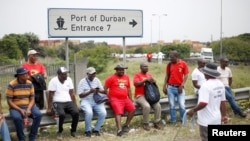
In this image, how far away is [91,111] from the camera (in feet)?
24.7

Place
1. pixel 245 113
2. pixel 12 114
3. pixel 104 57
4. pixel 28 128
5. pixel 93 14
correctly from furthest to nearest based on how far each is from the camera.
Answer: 1. pixel 104 57
2. pixel 245 113
3. pixel 93 14
4. pixel 28 128
5. pixel 12 114

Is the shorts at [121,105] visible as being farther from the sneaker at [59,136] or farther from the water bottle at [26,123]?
the water bottle at [26,123]

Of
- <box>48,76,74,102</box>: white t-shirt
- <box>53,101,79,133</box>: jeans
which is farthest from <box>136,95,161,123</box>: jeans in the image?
<box>48,76,74,102</box>: white t-shirt

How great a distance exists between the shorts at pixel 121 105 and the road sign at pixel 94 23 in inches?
77.6

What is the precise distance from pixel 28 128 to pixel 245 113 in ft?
19.2

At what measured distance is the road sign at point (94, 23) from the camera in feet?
27.6

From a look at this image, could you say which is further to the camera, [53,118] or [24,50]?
[24,50]

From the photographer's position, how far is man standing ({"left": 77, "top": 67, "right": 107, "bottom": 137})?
7467 millimetres

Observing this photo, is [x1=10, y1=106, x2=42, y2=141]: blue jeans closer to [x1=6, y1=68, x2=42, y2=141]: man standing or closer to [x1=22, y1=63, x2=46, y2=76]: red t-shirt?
[x1=6, y1=68, x2=42, y2=141]: man standing

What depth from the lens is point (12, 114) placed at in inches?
257

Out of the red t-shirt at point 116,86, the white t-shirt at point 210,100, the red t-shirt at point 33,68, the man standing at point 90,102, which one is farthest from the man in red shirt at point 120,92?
the white t-shirt at point 210,100

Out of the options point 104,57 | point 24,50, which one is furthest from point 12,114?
point 24,50

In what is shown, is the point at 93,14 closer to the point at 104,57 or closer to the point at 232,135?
the point at 232,135

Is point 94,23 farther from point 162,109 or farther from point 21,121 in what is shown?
point 21,121
